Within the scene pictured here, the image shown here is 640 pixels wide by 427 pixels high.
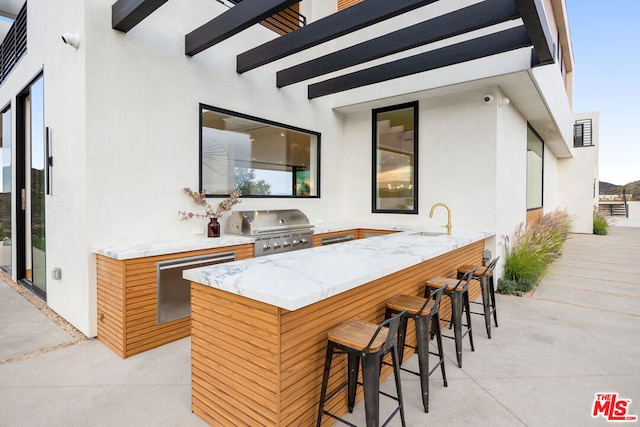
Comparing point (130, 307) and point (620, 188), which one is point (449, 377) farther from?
point (620, 188)

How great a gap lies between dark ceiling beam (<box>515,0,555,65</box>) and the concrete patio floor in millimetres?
2821

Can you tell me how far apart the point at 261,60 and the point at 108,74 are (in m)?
1.65

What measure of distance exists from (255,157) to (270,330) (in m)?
3.45

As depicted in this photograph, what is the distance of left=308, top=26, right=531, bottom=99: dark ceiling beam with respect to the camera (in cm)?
362

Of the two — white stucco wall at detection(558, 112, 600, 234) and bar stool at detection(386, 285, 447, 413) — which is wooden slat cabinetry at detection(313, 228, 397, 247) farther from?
white stucco wall at detection(558, 112, 600, 234)

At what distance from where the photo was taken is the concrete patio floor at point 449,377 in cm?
209

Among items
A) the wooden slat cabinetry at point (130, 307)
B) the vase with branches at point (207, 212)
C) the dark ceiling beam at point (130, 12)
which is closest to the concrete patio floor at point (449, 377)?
the wooden slat cabinetry at point (130, 307)

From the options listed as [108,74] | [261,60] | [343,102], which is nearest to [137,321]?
[108,74]

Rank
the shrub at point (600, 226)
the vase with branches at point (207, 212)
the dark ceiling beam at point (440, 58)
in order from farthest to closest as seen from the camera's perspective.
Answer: the shrub at point (600, 226) < the vase with branches at point (207, 212) < the dark ceiling beam at point (440, 58)

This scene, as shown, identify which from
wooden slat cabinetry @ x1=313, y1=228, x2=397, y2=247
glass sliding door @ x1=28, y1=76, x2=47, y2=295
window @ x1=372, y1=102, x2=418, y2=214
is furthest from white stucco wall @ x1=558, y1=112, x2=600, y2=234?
glass sliding door @ x1=28, y1=76, x2=47, y2=295

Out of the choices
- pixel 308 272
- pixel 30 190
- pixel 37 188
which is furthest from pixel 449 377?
pixel 30 190

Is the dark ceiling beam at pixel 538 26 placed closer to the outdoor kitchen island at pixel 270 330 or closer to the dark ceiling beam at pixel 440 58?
the dark ceiling beam at pixel 440 58

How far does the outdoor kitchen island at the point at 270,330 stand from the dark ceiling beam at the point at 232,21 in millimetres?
2177

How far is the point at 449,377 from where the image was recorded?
8.35ft
